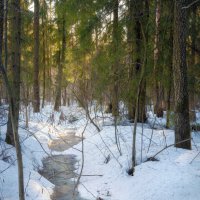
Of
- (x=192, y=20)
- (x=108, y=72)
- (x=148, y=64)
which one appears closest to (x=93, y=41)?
(x=108, y=72)

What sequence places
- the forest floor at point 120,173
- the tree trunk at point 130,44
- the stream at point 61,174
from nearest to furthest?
the forest floor at point 120,173
the stream at point 61,174
the tree trunk at point 130,44

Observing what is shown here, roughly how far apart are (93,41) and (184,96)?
433 cm

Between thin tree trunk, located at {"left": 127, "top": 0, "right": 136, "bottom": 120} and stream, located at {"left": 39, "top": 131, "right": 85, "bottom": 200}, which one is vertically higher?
thin tree trunk, located at {"left": 127, "top": 0, "right": 136, "bottom": 120}

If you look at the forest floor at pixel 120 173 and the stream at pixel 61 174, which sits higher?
the forest floor at pixel 120 173

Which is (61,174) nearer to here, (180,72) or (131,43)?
(180,72)

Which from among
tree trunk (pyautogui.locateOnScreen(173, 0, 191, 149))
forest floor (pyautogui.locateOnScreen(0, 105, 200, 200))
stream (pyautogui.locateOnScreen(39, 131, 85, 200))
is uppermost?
tree trunk (pyautogui.locateOnScreen(173, 0, 191, 149))

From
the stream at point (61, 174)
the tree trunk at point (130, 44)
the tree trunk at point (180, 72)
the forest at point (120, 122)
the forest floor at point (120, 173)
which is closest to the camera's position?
the forest floor at point (120, 173)

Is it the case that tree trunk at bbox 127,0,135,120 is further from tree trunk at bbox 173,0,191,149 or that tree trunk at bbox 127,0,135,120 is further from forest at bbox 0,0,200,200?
tree trunk at bbox 173,0,191,149

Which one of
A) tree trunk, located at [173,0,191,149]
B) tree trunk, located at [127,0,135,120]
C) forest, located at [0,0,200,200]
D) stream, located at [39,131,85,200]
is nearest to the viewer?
forest, located at [0,0,200,200]

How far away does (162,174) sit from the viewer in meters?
6.34

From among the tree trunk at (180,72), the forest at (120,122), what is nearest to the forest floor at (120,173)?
the forest at (120,122)

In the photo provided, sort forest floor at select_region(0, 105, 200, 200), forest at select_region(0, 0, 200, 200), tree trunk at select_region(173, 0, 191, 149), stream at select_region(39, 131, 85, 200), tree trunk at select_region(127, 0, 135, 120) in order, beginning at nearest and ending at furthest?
forest floor at select_region(0, 105, 200, 200)
forest at select_region(0, 0, 200, 200)
stream at select_region(39, 131, 85, 200)
tree trunk at select_region(173, 0, 191, 149)
tree trunk at select_region(127, 0, 135, 120)

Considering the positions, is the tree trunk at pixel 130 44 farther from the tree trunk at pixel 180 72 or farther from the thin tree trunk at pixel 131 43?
the tree trunk at pixel 180 72

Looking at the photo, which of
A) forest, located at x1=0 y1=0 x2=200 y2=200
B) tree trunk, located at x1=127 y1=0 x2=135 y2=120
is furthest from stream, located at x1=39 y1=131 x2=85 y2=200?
tree trunk, located at x1=127 y1=0 x2=135 y2=120
